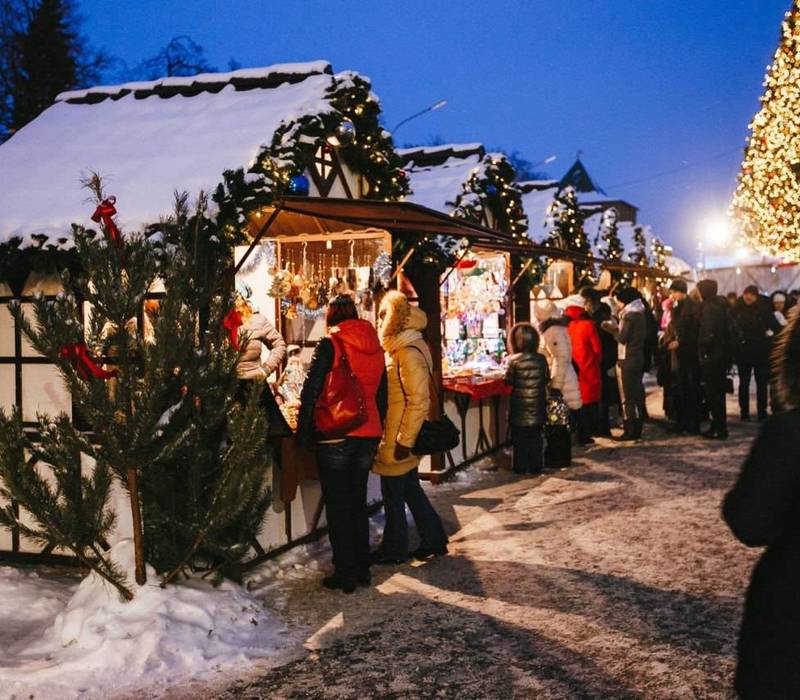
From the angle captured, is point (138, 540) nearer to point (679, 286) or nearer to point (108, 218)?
point (108, 218)

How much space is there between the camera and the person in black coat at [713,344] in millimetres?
11328

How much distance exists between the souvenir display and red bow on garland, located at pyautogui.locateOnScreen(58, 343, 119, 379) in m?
7.93

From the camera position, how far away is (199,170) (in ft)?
22.5

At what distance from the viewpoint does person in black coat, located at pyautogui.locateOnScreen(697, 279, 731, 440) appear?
11.3m

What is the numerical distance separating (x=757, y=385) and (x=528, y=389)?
6092mm

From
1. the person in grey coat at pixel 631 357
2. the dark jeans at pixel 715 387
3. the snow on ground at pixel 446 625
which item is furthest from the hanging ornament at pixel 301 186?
the dark jeans at pixel 715 387

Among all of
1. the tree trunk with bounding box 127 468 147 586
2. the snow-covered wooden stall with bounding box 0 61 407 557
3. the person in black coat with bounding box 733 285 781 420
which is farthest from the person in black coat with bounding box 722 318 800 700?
the person in black coat with bounding box 733 285 781 420

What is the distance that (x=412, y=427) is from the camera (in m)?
6.58

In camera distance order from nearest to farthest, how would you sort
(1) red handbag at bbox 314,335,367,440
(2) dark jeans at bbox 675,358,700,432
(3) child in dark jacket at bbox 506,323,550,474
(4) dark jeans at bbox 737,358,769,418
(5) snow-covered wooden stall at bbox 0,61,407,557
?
1. (1) red handbag at bbox 314,335,367,440
2. (5) snow-covered wooden stall at bbox 0,61,407,557
3. (3) child in dark jacket at bbox 506,323,550,474
4. (2) dark jeans at bbox 675,358,700,432
5. (4) dark jeans at bbox 737,358,769,418

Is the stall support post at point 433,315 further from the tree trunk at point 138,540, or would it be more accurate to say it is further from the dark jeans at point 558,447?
the tree trunk at point 138,540

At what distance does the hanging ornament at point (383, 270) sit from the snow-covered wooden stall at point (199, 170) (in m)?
0.23

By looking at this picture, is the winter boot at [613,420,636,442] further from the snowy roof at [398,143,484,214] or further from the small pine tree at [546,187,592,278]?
the small pine tree at [546,187,592,278]

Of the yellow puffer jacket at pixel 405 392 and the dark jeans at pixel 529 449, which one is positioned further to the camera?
the dark jeans at pixel 529 449

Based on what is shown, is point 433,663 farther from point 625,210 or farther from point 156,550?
point 625,210
